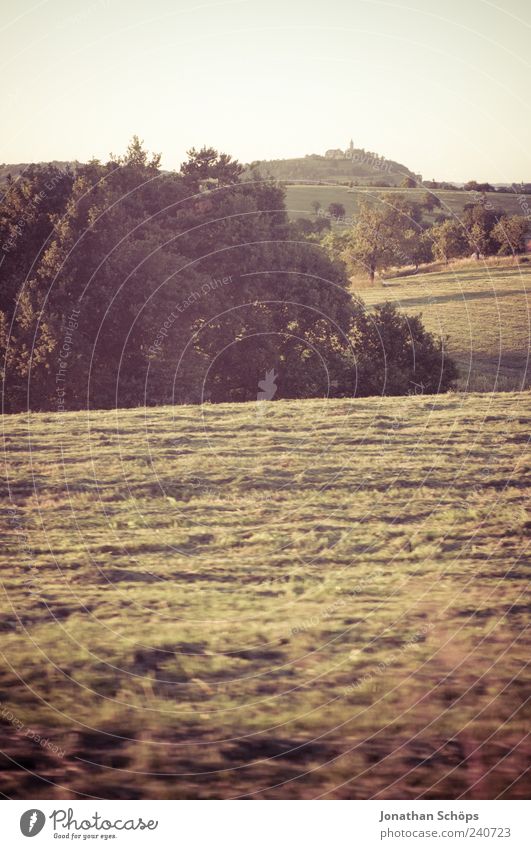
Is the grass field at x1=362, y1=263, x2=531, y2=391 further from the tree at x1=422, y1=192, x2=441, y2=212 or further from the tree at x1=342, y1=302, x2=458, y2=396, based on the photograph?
the tree at x1=422, y1=192, x2=441, y2=212

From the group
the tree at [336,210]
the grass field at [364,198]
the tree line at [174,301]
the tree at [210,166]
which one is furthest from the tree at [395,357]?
the tree at [336,210]

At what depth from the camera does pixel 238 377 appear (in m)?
32.6

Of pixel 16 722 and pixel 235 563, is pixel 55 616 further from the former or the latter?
pixel 235 563

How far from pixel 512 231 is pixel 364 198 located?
36.8 ft

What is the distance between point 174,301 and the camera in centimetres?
2908

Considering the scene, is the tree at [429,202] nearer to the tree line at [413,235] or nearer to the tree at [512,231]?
the tree line at [413,235]

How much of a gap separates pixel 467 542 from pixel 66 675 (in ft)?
21.1

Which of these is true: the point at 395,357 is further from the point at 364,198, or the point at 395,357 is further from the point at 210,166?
the point at 364,198

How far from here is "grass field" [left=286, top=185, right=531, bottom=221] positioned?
2263 inches

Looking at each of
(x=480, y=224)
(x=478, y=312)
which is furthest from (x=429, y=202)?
(x=478, y=312)

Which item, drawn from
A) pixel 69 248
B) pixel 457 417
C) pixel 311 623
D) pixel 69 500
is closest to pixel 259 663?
pixel 311 623

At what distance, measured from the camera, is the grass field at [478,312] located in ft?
120
